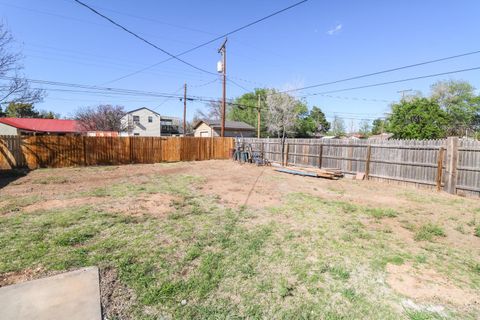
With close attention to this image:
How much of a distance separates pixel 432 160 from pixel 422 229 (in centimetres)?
474

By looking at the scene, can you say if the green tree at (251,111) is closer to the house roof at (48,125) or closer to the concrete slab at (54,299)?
the house roof at (48,125)

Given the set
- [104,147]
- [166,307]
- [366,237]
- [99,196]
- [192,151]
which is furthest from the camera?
[192,151]

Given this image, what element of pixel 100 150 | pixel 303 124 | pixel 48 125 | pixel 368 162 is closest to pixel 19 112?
Result: pixel 48 125

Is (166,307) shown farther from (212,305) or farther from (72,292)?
(72,292)

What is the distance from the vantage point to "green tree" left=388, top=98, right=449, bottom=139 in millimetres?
18875

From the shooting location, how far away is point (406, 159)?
8664 millimetres

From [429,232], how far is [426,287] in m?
2.03

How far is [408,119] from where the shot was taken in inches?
794

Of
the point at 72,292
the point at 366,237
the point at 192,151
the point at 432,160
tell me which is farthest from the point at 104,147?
the point at 432,160

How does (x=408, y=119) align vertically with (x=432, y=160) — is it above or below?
above

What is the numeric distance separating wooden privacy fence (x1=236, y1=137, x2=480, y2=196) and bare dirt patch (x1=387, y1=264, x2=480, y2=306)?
598 cm

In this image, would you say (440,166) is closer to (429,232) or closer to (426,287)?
(429,232)

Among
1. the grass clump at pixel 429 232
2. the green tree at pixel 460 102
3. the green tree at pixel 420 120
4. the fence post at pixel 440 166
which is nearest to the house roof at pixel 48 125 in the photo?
the grass clump at pixel 429 232

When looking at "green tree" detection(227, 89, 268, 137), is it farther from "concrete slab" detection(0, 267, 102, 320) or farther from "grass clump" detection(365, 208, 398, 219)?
"concrete slab" detection(0, 267, 102, 320)
